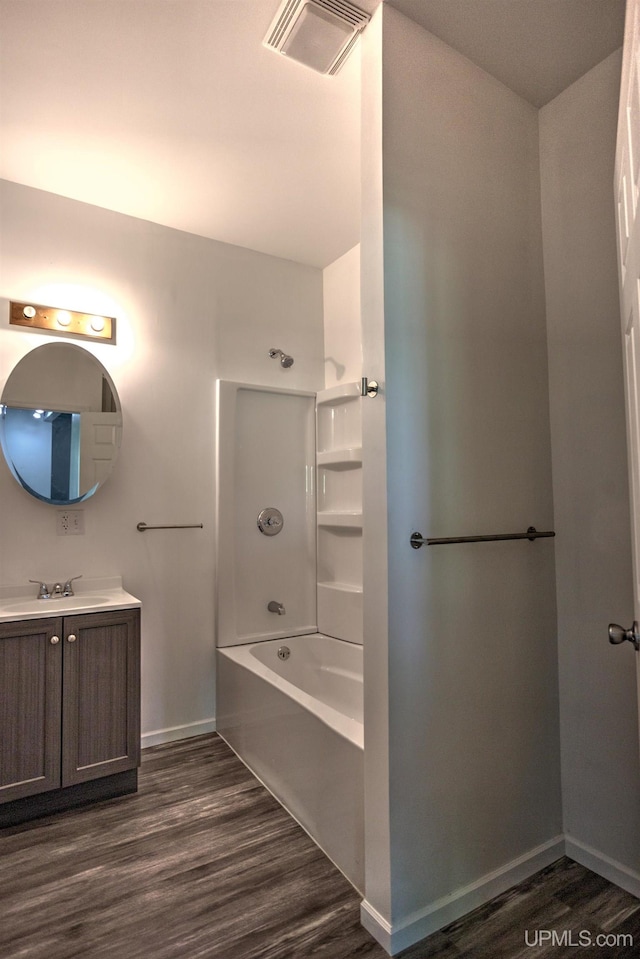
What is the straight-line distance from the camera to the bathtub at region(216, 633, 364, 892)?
69.3 inches

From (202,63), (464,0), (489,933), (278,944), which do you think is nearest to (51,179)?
(202,63)

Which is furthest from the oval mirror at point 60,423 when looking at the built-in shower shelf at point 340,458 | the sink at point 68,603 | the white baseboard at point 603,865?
the white baseboard at point 603,865

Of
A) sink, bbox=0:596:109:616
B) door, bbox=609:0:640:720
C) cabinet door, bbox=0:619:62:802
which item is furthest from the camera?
sink, bbox=0:596:109:616

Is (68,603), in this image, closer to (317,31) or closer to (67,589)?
(67,589)

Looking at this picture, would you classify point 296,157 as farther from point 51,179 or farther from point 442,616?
point 442,616

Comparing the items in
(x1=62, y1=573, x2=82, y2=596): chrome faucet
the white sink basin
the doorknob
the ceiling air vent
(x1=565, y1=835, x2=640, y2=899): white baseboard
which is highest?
the ceiling air vent

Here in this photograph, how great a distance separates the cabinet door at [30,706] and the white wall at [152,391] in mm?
459

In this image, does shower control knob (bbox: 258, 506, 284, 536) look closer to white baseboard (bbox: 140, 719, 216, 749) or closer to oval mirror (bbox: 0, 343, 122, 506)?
oval mirror (bbox: 0, 343, 122, 506)

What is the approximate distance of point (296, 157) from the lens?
240 cm

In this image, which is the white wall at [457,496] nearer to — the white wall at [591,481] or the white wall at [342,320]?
the white wall at [591,481]

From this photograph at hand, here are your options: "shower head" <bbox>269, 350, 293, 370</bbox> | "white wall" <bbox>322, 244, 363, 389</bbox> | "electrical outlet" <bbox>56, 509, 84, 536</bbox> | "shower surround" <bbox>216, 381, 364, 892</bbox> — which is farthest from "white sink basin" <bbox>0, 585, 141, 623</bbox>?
"white wall" <bbox>322, 244, 363, 389</bbox>

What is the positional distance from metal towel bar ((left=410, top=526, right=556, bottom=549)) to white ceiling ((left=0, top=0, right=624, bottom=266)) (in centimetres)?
163

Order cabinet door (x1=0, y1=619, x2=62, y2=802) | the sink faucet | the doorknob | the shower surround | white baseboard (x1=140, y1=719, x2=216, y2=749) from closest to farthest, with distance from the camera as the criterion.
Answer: the doorknob < cabinet door (x1=0, y1=619, x2=62, y2=802) < the sink faucet < white baseboard (x1=140, y1=719, x2=216, y2=749) < the shower surround

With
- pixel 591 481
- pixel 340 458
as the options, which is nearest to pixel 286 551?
pixel 340 458
